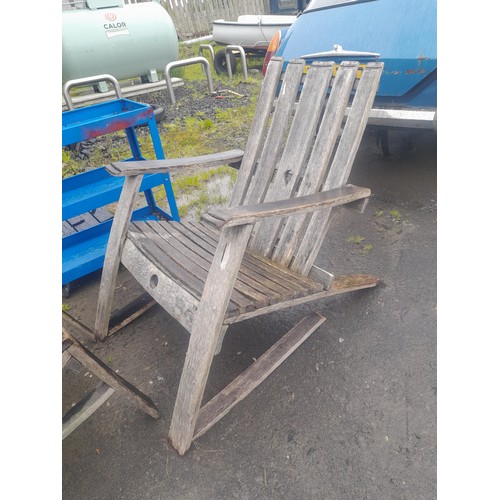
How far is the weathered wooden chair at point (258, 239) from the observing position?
1.44m

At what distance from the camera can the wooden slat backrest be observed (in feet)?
6.15

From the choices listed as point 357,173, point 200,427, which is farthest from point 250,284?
point 357,173

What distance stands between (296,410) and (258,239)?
0.87 meters

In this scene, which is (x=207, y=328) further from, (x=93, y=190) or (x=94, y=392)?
(x=93, y=190)

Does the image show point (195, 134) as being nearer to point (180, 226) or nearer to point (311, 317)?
point (180, 226)

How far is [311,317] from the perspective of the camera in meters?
1.96

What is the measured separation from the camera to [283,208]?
1462 mm

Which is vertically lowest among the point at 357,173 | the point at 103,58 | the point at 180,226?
the point at 357,173

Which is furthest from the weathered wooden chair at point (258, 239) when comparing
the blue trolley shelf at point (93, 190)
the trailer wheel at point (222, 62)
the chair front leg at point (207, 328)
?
the trailer wheel at point (222, 62)

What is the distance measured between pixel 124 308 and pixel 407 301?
5.13 ft

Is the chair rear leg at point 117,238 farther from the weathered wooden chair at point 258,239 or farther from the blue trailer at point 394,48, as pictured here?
the blue trailer at point 394,48

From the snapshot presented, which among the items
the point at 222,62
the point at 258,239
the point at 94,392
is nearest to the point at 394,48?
the point at 258,239

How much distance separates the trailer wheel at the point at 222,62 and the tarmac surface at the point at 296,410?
611cm

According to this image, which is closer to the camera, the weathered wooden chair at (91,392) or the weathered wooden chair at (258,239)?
the weathered wooden chair at (91,392)
